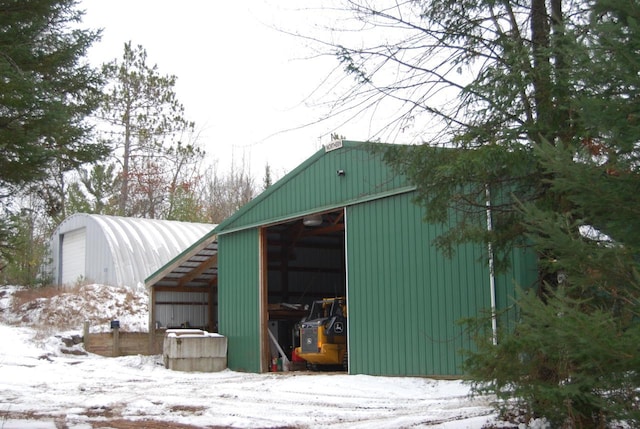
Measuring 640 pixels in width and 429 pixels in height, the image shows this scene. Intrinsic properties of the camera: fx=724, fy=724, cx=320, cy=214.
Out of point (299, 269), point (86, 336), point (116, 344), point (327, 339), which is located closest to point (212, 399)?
point (327, 339)

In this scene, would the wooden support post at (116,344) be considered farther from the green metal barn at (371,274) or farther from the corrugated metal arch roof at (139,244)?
the corrugated metal arch roof at (139,244)

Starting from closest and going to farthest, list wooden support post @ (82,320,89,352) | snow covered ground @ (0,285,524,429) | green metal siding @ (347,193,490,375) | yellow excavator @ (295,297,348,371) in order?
1. snow covered ground @ (0,285,524,429)
2. green metal siding @ (347,193,490,375)
3. yellow excavator @ (295,297,348,371)
4. wooden support post @ (82,320,89,352)

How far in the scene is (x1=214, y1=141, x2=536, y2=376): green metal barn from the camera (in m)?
13.2

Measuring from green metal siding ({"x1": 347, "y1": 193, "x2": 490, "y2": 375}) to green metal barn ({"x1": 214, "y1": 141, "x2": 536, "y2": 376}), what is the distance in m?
0.02

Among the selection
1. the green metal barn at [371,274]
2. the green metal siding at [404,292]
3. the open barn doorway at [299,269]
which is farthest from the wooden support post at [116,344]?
the green metal siding at [404,292]

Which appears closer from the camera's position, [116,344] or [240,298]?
[240,298]

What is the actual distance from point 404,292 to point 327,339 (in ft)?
13.4

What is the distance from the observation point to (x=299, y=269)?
24.6 meters

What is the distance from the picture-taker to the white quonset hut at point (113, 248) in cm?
2891

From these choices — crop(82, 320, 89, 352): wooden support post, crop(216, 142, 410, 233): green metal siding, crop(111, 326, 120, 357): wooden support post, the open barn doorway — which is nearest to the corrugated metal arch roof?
crop(82, 320, 89, 352): wooden support post

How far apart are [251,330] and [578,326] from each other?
15.5 meters

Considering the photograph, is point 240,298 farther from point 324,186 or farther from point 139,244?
point 139,244

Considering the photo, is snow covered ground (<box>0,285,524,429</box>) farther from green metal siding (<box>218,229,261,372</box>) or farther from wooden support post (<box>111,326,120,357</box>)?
wooden support post (<box>111,326,120,357</box>)

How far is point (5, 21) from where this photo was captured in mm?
9195
